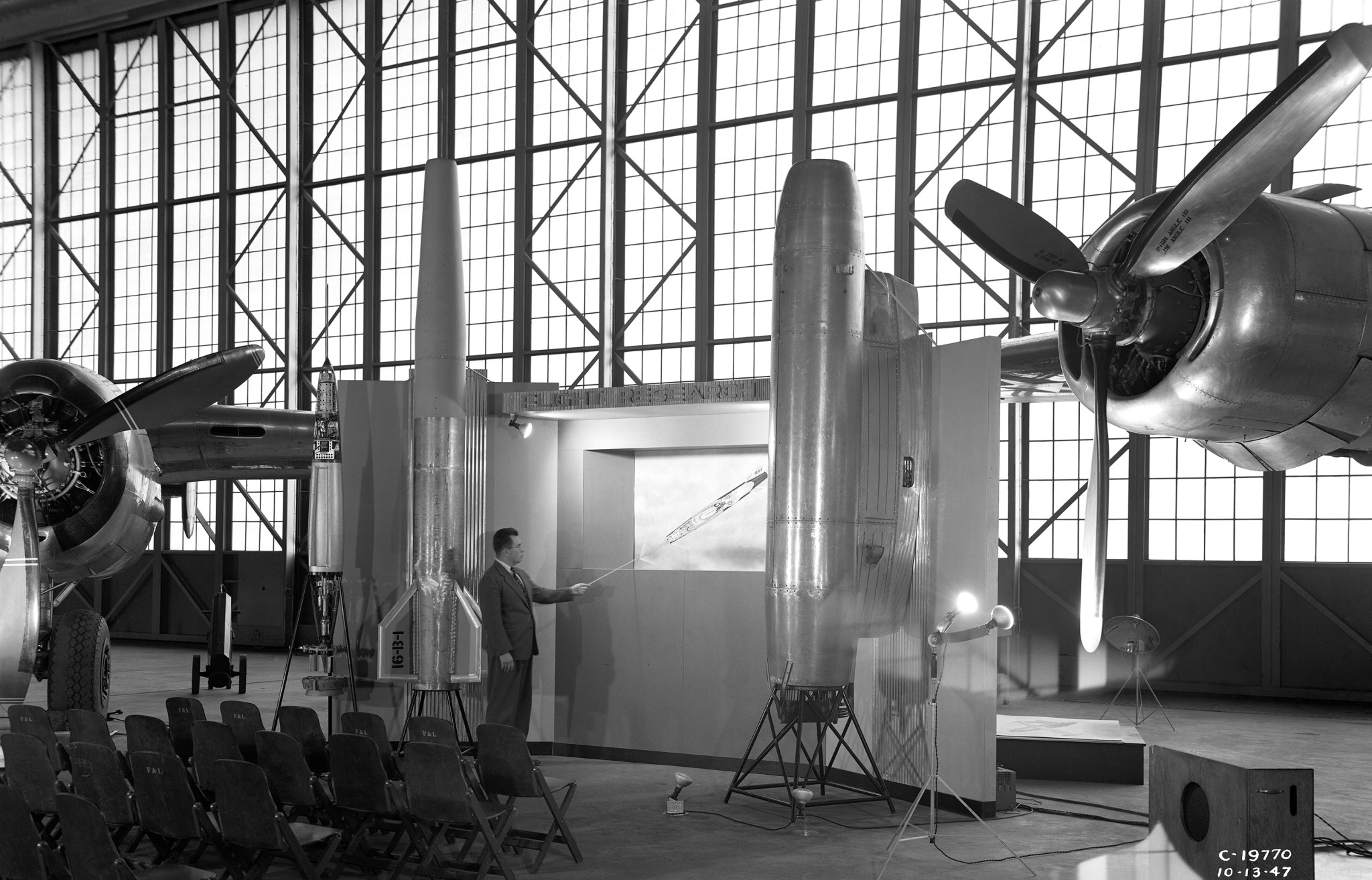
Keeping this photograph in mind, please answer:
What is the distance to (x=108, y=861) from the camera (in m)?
5.27

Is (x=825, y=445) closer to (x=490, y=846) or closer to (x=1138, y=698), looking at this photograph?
(x=490, y=846)

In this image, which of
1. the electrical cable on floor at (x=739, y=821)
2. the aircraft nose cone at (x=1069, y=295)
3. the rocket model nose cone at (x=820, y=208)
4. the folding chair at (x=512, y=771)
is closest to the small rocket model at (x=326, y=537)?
the electrical cable on floor at (x=739, y=821)

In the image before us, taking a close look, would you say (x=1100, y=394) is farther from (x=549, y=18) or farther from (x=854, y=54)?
(x=549, y=18)

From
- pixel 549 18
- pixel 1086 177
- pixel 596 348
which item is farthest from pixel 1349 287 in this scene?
pixel 549 18

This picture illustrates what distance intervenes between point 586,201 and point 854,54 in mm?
5200

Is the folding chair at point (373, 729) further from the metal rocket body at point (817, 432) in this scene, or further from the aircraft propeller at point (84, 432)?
the aircraft propeller at point (84, 432)

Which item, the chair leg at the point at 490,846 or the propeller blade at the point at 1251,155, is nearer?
the propeller blade at the point at 1251,155

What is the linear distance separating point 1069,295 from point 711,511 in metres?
6.20

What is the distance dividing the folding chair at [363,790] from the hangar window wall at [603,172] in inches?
416

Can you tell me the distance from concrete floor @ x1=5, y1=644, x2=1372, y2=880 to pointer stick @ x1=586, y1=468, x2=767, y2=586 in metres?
2.02

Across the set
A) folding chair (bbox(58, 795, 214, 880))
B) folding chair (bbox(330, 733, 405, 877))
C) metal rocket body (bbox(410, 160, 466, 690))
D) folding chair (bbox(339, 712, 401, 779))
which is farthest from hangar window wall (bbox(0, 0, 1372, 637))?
folding chair (bbox(58, 795, 214, 880))

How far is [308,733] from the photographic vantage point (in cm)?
795

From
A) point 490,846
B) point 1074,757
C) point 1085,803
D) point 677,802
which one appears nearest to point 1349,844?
point 1085,803

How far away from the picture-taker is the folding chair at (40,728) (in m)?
7.87
